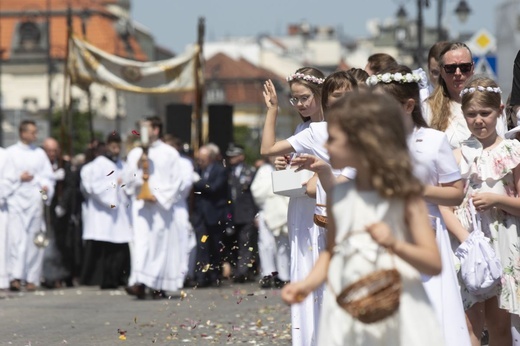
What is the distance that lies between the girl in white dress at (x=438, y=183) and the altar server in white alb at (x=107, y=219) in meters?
12.9

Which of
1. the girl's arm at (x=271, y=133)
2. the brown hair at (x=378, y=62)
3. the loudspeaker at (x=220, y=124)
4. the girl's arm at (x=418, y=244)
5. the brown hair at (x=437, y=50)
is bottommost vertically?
the girl's arm at (x=418, y=244)

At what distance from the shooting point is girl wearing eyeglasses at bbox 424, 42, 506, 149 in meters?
8.95

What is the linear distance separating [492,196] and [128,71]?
49.8 ft

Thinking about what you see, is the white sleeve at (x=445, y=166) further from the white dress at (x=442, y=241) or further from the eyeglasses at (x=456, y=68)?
the eyeglasses at (x=456, y=68)

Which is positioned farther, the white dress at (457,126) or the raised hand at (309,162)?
the white dress at (457,126)

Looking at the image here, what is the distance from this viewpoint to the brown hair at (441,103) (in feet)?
29.2

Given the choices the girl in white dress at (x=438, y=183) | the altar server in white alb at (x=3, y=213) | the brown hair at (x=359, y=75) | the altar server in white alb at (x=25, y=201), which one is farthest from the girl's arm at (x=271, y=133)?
the altar server in white alb at (x=25, y=201)

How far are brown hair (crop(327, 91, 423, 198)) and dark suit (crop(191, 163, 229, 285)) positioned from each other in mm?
15617

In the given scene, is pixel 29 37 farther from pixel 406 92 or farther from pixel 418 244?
pixel 418 244

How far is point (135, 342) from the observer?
1185cm

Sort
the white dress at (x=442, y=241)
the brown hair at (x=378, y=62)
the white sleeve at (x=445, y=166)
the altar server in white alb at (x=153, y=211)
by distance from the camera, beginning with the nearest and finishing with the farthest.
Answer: the white dress at (x=442, y=241)
the white sleeve at (x=445, y=166)
the brown hair at (x=378, y=62)
the altar server in white alb at (x=153, y=211)

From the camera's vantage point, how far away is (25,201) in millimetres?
19219

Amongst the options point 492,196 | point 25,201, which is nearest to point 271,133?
point 492,196

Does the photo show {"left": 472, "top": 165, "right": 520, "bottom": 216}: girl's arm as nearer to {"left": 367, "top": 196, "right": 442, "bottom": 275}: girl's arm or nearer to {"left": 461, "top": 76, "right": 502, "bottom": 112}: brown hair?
{"left": 461, "top": 76, "right": 502, "bottom": 112}: brown hair
